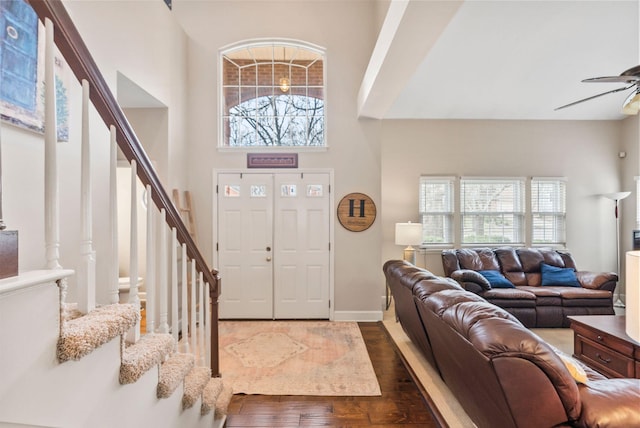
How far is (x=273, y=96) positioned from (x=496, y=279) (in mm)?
4172

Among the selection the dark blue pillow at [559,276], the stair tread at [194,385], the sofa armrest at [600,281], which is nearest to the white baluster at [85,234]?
the stair tread at [194,385]

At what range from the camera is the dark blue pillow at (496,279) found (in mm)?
4664

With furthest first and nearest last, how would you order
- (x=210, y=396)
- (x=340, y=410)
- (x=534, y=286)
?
(x=534, y=286) → (x=340, y=410) → (x=210, y=396)

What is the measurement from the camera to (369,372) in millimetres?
3061

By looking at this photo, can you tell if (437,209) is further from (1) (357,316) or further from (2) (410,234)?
(1) (357,316)

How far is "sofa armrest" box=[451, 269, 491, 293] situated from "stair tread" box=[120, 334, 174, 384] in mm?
4053

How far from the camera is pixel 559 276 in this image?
4805 mm

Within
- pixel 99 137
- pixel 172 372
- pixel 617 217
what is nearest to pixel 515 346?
pixel 172 372

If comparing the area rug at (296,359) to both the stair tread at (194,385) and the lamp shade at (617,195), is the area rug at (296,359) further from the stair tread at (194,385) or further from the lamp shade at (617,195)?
the lamp shade at (617,195)

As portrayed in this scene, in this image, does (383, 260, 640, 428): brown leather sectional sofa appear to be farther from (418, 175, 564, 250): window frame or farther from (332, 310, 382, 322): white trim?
(418, 175, 564, 250): window frame

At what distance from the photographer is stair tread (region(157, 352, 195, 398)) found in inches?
55.1

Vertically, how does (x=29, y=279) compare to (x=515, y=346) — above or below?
above

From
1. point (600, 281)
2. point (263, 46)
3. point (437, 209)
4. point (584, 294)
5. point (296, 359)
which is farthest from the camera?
point (437, 209)

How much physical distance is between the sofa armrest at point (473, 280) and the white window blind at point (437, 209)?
118cm
